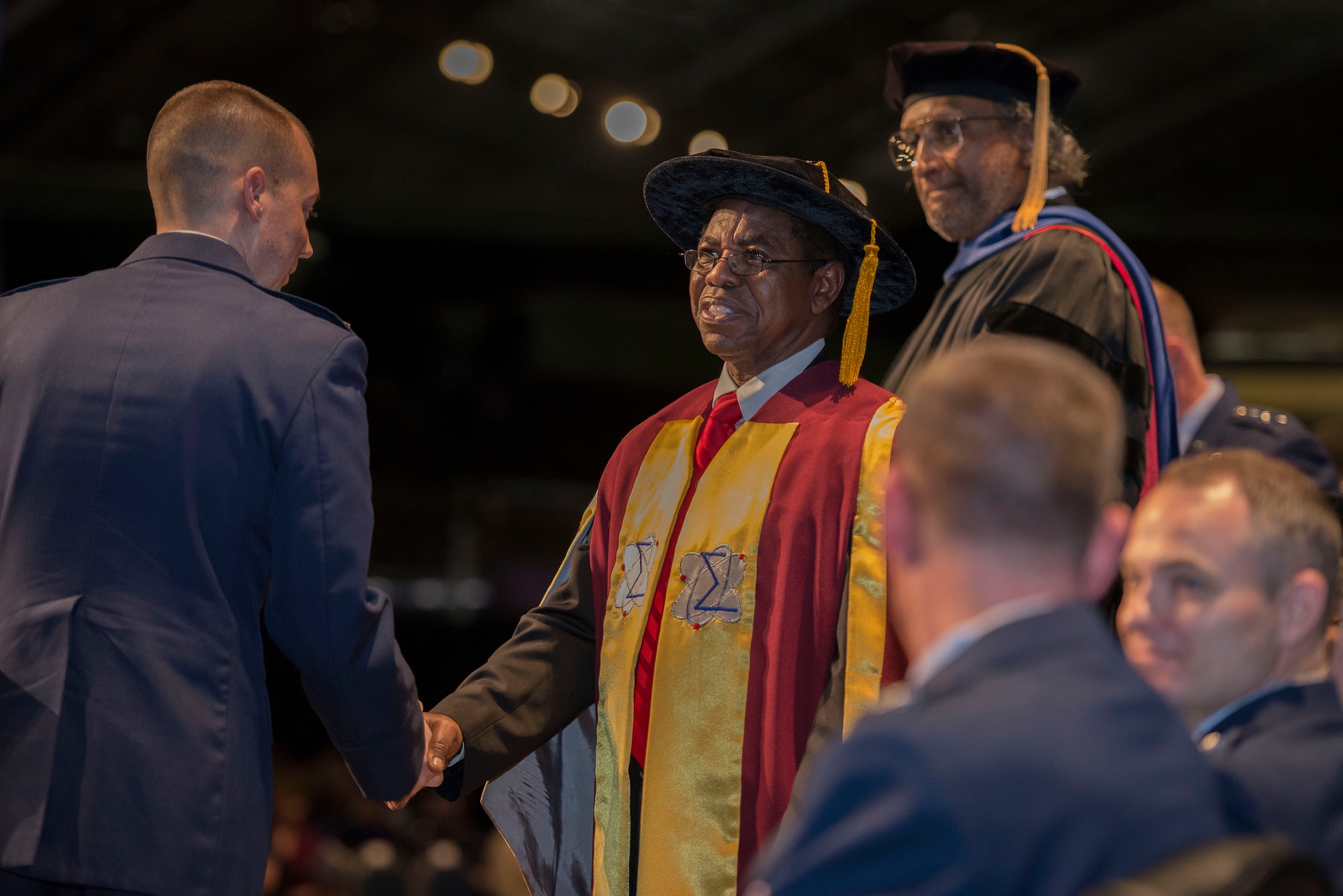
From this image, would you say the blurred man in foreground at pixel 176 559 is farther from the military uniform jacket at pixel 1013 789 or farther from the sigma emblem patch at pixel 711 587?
the military uniform jacket at pixel 1013 789

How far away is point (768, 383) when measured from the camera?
2506 mm

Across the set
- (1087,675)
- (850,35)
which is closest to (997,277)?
(1087,675)

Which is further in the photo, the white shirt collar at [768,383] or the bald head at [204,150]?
the white shirt collar at [768,383]

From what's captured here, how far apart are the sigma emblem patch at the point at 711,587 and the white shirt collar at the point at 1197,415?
2.04 m

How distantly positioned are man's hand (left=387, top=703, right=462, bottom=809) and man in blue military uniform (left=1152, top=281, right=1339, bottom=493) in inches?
83.1

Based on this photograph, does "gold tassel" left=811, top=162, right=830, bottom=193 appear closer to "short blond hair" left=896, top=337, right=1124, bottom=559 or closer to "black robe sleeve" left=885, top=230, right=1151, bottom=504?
"black robe sleeve" left=885, top=230, right=1151, bottom=504

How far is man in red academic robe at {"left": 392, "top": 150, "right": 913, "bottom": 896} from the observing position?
223 centimetres

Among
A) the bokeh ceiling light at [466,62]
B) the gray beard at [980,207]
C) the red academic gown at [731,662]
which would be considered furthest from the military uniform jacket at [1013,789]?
the bokeh ceiling light at [466,62]

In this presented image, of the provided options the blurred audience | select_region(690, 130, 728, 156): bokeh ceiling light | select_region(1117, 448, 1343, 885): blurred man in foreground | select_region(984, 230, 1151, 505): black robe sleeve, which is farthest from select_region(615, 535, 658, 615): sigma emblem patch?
select_region(690, 130, 728, 156): bokeh ceiling light

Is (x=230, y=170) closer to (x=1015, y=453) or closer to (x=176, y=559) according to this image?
(x=176, y=559)

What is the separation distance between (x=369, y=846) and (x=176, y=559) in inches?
149

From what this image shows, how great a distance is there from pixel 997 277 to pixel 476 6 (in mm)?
4902

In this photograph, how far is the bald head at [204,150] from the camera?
2211 millimetres

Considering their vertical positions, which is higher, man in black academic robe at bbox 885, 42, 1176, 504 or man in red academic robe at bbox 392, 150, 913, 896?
man in black academic robe at bbox 885, 42, 1176, 504
